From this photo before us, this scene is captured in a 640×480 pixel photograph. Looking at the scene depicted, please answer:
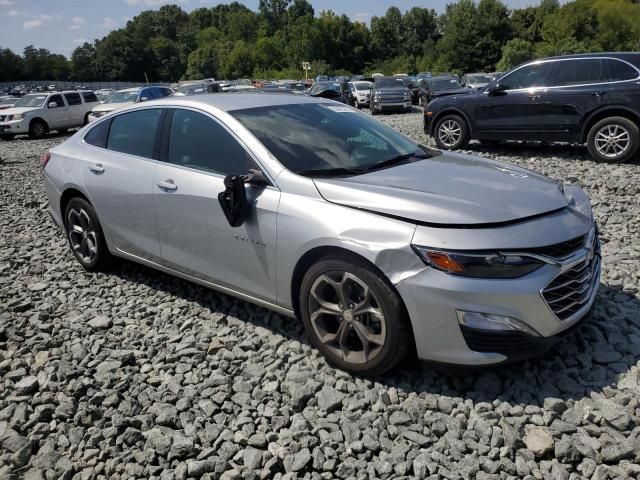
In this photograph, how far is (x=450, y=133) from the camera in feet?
35.7

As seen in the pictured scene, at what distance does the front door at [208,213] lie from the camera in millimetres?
3346

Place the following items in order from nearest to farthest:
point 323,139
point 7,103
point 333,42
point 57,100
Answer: point 323,139
point 57,100
point 7,103
point 333,42

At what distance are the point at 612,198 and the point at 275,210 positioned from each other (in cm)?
526

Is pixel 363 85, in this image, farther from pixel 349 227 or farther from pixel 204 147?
pixel 349 227

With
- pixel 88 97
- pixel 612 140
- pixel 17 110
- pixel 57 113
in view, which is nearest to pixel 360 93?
pixel 88 97

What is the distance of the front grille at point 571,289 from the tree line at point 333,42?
55700 millimetres

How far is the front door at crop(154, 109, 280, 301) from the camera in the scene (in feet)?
11.0

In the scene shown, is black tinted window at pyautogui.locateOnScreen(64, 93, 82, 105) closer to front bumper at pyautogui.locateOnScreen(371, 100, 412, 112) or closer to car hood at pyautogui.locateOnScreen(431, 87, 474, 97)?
front bumper at pyautogui.locateOnScreen(371, 100, 412, 112)

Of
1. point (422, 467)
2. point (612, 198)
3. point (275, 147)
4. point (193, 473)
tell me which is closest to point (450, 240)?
point (422, 467)

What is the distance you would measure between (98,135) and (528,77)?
25.6 feet

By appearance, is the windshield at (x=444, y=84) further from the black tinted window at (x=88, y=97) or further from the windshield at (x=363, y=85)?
the black tinted window at (x=88, y=97)

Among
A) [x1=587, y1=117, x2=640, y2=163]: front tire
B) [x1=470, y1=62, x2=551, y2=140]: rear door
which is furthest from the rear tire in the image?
[x1=587, y1=117, x2=640, y2=163]: front tire

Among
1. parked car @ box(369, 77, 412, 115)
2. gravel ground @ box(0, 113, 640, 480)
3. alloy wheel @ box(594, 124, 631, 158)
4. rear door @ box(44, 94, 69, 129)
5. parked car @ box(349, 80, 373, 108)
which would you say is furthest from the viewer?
parked car @ box(349, 80, 373, 108)

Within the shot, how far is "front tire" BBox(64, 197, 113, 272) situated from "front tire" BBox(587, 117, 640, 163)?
25.8 feet
